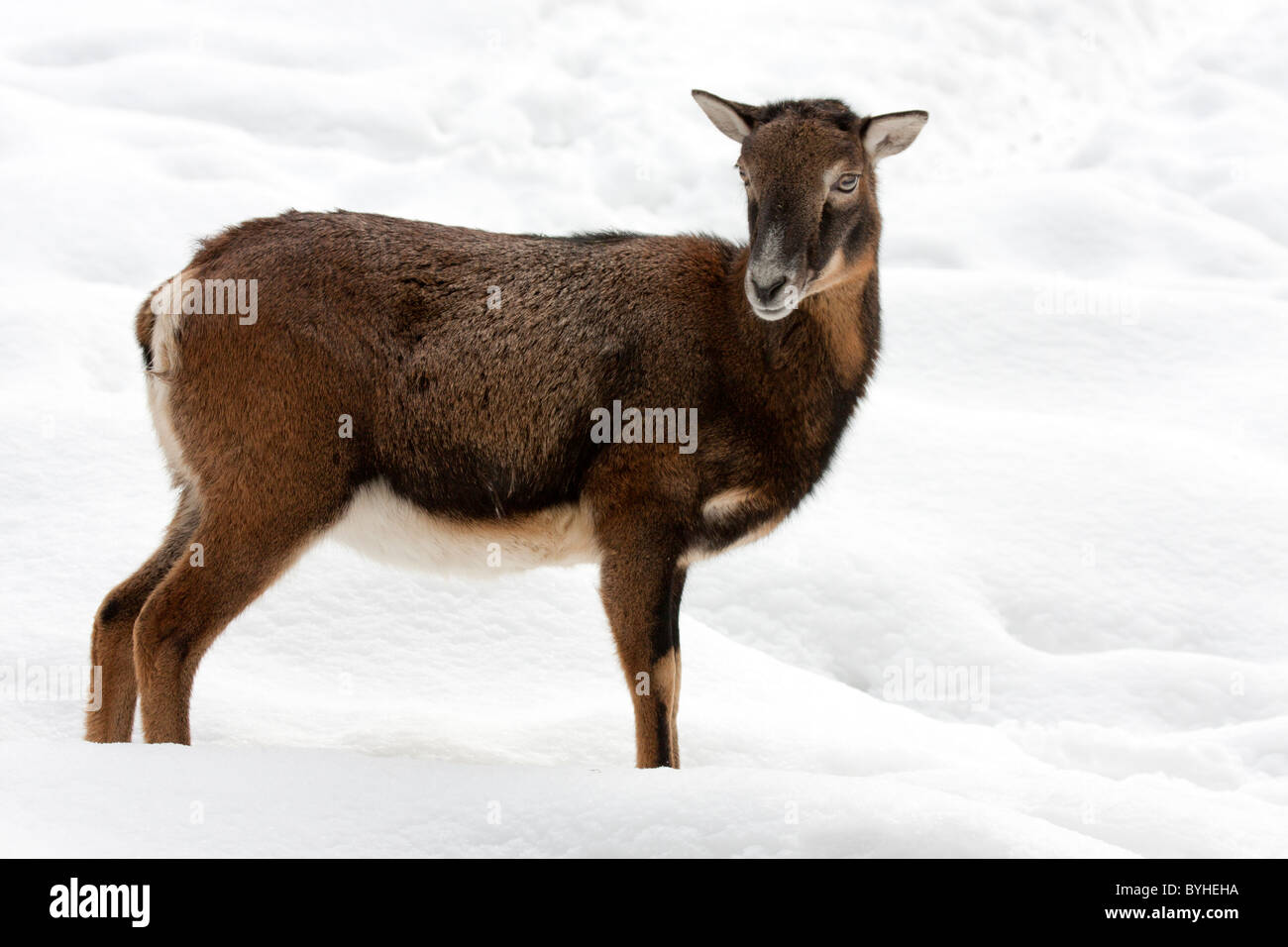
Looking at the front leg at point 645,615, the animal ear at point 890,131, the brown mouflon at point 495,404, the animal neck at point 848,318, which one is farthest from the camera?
the animal neck at point 848,318

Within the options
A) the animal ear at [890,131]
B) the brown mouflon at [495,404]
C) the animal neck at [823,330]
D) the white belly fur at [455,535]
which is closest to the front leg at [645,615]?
the brown mouflon at [495,404]

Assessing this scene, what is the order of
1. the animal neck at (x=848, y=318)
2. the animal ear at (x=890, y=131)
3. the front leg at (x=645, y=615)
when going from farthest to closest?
the animal neck at (x=848, y=318)
the animal ear at (x=890, y=131)
the front leg at (x=645, y=615)

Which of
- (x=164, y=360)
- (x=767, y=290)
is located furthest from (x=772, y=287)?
(x=164, y=360)

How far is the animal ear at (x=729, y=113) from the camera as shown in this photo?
247 inches

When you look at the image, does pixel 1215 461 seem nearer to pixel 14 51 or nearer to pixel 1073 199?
pixel 1073 199

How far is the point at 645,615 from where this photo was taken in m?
5.97

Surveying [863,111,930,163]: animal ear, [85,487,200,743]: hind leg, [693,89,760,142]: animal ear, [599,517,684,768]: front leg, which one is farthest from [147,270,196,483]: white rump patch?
[863,111,930,163]: animal ear

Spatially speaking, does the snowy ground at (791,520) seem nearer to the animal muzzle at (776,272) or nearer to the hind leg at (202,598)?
the hind leg at (202,598)

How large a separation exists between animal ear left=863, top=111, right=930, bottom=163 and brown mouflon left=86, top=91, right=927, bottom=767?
0.06 feet

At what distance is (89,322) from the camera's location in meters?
10.4

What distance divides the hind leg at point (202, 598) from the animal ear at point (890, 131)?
2.83 metres

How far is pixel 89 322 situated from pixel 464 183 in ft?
20.1

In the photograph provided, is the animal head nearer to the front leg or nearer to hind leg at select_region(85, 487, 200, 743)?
the front leg

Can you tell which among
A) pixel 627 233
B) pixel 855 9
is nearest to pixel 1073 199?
pixel 855 9
